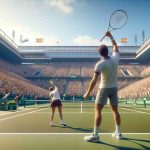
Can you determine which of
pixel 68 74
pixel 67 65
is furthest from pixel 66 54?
pixel 68 74

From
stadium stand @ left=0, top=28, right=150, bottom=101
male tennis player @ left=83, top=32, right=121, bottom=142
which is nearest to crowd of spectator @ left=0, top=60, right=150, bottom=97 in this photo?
stadium stand @ left=0, top=28, right=150, bottom=101

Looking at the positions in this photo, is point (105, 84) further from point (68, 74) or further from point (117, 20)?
point (68, 74)

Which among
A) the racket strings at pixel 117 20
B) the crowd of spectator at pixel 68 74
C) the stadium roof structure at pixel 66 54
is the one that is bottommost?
the racket strings at pixel 117 20

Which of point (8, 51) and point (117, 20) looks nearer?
point (117, 20)

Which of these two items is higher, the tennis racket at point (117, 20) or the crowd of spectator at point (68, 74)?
the crowd of spectator at point (68, 74)

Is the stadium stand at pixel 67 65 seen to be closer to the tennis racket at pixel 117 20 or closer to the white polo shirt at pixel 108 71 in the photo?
the tennis racket at pixel 117 20

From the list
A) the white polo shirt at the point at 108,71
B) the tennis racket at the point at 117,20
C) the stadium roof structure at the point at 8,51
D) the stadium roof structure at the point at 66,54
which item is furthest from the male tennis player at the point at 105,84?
the stadium roof structure at the point at 66,54

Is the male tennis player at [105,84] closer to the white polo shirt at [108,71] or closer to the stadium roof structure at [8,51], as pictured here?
the white polo shirt at [108,71]

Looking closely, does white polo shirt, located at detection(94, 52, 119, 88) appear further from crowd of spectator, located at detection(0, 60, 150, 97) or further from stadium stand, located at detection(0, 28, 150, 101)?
crowd of spectator, located at detection(0, 60, 150, 97)

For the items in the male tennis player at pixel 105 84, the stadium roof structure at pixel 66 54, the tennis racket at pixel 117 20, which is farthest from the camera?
the stadium roof structure at pixel 66 54

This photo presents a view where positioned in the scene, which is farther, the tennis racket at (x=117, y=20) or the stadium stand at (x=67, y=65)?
the stadium stand at (x=67, y=65)

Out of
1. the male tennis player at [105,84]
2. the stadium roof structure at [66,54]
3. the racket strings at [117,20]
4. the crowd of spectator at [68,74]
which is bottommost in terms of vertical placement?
the male tennis player at [105,84]

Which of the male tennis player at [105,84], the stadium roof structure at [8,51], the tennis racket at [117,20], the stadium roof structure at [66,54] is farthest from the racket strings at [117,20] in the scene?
the stadium roof structure at [66,54]

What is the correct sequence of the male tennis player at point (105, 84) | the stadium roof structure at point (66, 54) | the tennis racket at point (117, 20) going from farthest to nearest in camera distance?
the stadium roof structure at point (66, 54), the tennis racket at point (117, 20), the male tennis player at point (105, 84)
